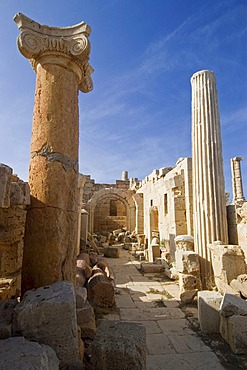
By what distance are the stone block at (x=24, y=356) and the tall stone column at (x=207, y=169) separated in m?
5.68

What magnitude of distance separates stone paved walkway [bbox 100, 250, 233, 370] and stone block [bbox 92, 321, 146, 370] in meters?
1.09

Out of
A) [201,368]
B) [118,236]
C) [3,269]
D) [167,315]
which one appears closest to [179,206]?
[167,315]

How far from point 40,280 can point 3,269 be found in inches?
39.0

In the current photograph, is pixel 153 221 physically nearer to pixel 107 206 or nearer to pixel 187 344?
pixel 107 206

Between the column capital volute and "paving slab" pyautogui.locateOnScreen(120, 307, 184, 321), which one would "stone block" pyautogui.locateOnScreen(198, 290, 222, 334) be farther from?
the column capital volute

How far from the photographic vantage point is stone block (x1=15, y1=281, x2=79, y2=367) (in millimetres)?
1927

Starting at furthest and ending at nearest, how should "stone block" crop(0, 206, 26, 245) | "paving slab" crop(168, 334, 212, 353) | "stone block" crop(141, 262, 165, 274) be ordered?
"stone block" crop(141, 262, 165, 274) → "paving slab" crop(168, 334, 212, 353) → "stone block" crop(0, 206, 26, 245)

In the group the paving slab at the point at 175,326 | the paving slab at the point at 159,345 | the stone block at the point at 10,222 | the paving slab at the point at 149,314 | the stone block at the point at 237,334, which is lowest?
the paving slab at the point at 159,345

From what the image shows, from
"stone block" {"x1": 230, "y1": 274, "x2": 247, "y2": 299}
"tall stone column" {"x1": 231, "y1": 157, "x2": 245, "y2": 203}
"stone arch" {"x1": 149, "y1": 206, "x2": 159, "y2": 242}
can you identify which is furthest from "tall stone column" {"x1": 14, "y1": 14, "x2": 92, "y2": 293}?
"tall stone column" {"x1": 231, "y1": 157, "x2": 245, "y2": 203}

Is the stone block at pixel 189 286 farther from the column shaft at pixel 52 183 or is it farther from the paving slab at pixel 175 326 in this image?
the column shaft at pixel 52 183

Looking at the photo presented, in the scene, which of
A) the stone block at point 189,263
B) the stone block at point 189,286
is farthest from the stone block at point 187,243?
the stone block at point 189,286

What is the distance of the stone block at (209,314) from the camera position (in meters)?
4.04

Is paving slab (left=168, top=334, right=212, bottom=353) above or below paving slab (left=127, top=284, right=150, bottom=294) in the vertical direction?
below

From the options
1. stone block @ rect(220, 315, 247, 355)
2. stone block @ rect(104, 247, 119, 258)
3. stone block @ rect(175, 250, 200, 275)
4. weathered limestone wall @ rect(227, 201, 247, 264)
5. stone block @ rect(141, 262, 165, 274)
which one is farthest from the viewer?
stone block @ rect(104, 247, 119, 258)
